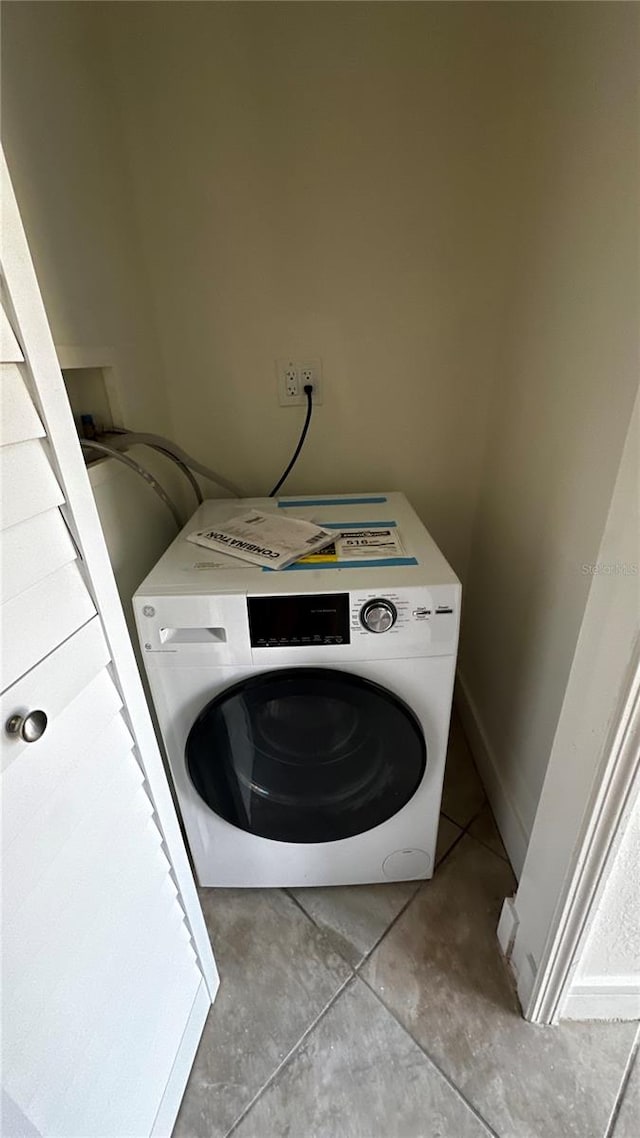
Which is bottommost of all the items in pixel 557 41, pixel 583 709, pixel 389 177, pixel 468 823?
pixel 468 823

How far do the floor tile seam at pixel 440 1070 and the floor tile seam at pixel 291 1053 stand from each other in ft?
0.15

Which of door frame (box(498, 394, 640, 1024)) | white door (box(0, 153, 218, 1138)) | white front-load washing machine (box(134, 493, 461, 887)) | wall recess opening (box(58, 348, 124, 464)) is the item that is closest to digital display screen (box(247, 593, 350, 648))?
white front-load washing machine (box(134, 493, 461, 887))

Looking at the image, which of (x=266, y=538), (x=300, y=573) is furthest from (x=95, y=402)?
(x=300, y=573)

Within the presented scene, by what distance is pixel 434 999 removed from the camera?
100cm

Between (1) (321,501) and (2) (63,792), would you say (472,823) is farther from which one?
(2) (63,792)

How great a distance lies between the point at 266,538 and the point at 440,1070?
1.06 metres

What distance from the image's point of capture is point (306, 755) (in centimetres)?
100

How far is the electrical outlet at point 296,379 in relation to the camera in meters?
1.35

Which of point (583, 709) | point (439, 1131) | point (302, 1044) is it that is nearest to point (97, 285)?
point (583, 709)

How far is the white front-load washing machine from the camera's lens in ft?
2.84

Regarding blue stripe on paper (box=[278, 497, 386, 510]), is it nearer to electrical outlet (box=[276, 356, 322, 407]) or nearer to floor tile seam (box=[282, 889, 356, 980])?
electrical outlet (box=[276, 356, 322, 407])

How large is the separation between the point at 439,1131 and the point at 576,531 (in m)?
1.07

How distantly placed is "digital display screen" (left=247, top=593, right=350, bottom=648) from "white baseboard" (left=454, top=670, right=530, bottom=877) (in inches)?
28.9

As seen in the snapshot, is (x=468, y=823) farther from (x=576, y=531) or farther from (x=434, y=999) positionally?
(x=576, y=531)
